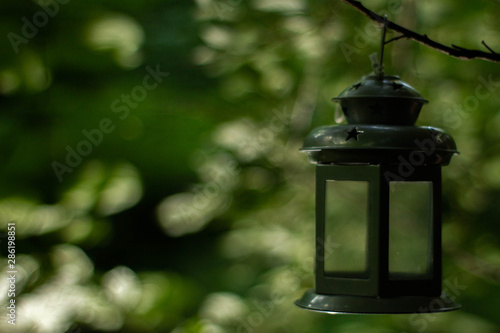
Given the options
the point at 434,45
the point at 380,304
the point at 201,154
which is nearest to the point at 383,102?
the point at 434,45

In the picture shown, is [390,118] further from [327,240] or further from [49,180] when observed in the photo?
[49,180]

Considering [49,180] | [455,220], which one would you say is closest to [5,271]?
[49,180]

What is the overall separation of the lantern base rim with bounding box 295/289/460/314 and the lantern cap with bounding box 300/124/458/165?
0.24m

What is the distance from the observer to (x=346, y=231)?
3.77ft

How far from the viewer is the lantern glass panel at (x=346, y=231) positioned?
3.60 ft

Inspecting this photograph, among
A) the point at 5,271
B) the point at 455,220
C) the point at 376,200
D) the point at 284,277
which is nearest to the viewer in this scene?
the point at 376,200

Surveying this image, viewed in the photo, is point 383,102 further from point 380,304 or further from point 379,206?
point 380,304

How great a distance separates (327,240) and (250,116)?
163 centimetres

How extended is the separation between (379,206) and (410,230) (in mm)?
113

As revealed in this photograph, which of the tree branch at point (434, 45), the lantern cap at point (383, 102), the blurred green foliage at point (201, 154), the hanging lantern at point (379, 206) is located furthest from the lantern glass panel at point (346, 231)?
the blurred green foliage at point (201, 154)

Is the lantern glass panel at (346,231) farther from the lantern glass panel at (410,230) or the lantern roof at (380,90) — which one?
the lantern roof at (380,90)

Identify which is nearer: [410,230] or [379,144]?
[379,144]

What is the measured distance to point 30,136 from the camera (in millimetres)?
3031

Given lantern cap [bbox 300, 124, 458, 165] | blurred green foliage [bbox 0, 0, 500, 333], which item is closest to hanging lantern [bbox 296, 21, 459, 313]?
lantern cap [bbox 300, 124, 458, 165]
